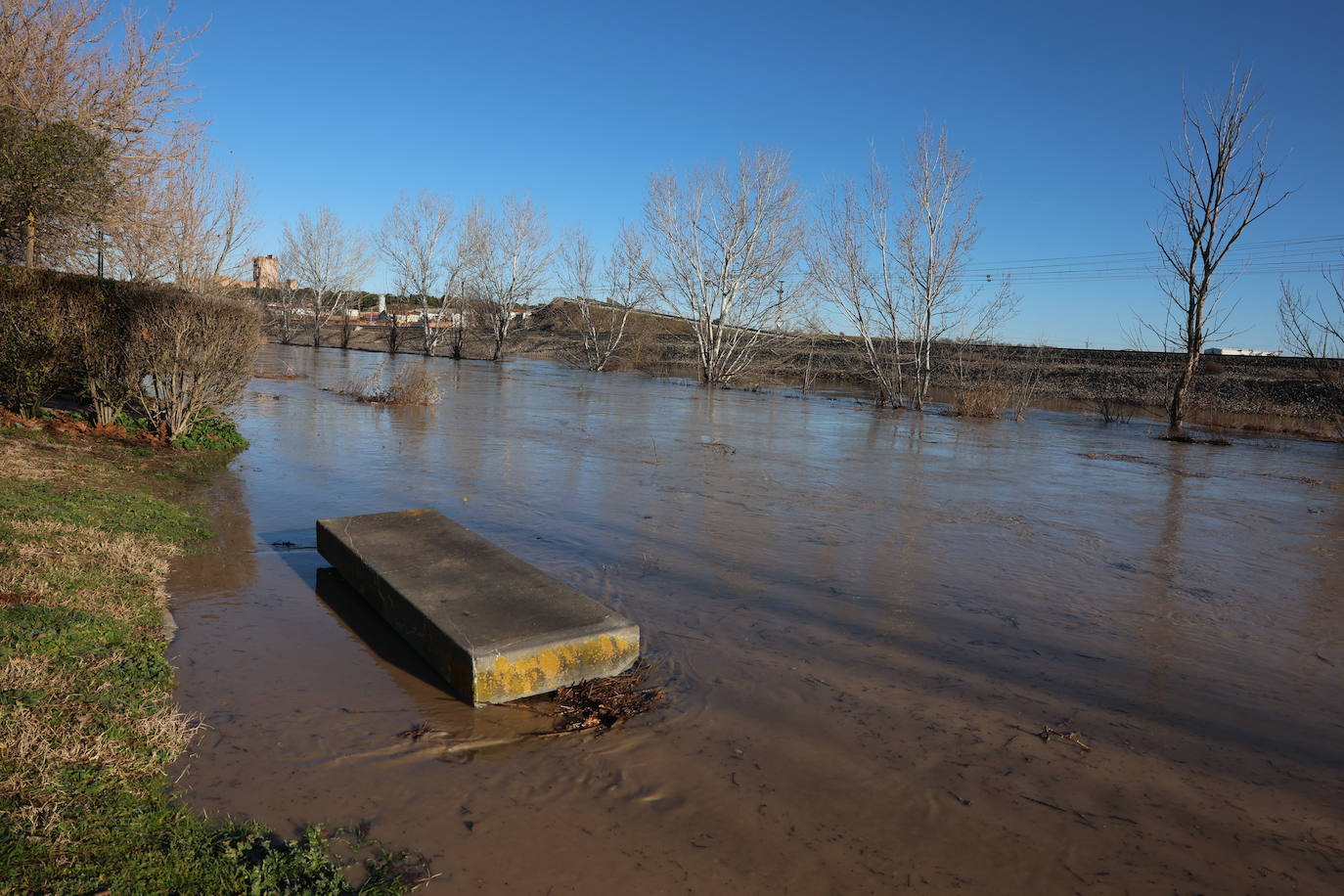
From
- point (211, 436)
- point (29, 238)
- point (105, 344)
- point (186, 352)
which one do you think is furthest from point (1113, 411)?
point (29, 238)

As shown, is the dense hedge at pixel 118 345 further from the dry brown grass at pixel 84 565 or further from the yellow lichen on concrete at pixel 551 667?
the yellow lichen on concrete at pixel 551 667

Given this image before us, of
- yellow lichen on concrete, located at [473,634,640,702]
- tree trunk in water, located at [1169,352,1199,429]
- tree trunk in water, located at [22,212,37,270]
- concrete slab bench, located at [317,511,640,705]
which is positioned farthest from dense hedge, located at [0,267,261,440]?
tree trunk in water, located at [1169,352,1199,429]

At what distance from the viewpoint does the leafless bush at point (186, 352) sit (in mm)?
9281

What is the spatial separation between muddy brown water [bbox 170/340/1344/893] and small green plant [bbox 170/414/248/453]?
2.95 ft

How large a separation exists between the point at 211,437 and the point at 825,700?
9.08m

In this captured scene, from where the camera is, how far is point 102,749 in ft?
9.66

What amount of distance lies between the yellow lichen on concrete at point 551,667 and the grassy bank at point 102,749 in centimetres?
111

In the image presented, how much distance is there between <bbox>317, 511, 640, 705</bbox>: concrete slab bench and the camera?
3854 millimetres

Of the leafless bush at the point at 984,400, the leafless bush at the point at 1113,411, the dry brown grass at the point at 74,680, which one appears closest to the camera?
the dry brown grass at the point at 74,680

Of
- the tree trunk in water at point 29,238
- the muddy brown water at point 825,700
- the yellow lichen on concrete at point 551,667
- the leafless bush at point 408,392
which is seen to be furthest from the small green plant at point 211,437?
the yellow lichen on concrete at point 551,667

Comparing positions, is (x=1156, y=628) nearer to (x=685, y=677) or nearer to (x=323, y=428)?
(x=685, y=677)

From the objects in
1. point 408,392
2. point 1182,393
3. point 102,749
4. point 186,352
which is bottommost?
point 102,749

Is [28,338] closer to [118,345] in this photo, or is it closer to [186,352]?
[118,345]

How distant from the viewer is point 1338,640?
5.36 m
